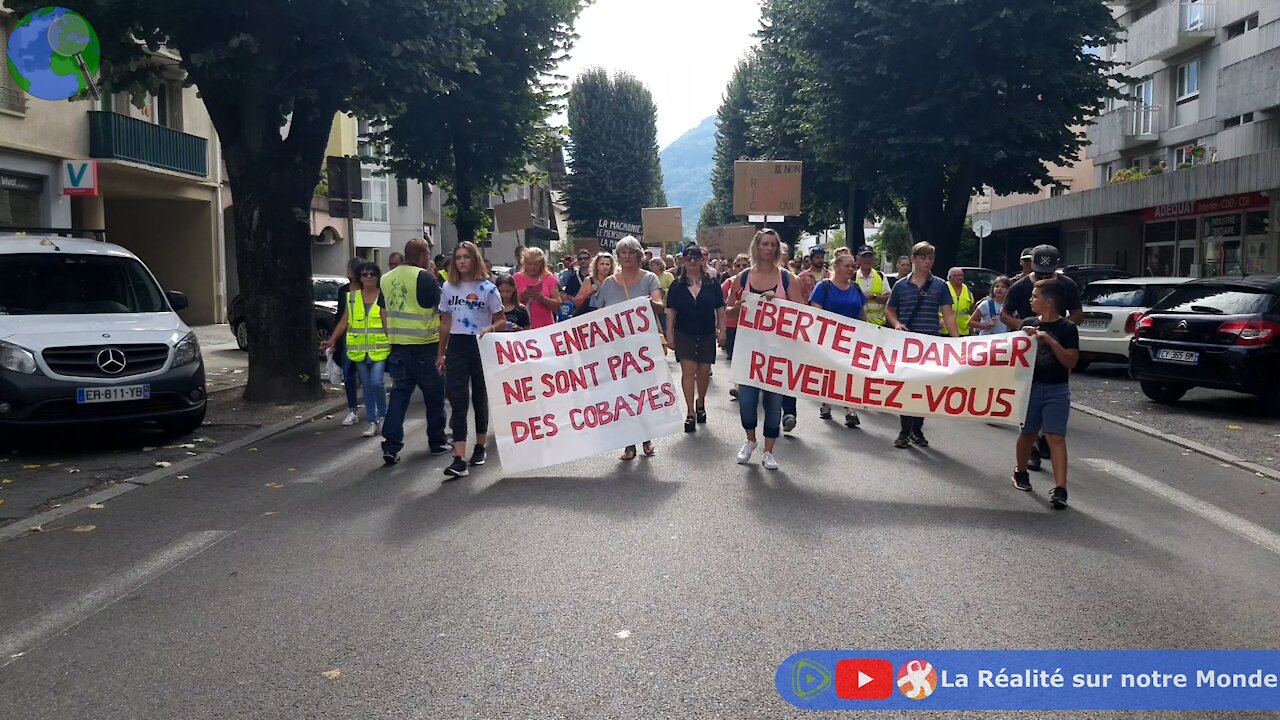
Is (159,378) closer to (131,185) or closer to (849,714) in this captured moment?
(849,714)

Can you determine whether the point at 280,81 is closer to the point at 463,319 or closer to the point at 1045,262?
the point at 463,319

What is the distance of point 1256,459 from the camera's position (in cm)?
1009

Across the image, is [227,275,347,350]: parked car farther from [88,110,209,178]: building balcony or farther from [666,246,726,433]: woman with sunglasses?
[666,246,726,433]: woman with sunglasses

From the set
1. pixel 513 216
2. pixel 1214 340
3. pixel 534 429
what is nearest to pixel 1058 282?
pixel 534 429

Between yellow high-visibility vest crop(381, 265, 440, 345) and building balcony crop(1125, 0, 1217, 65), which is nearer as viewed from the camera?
yellow high-visibility vest crop(381, 265, 440, 345)

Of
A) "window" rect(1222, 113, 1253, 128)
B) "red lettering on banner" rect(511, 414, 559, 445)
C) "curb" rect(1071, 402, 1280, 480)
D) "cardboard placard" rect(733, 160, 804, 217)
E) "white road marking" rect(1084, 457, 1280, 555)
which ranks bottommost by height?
"curb" rect(1071, 402, 1280, 480)

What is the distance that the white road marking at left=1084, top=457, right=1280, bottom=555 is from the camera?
273 inches

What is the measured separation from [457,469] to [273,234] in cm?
634

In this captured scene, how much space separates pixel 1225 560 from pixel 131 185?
92.7ft

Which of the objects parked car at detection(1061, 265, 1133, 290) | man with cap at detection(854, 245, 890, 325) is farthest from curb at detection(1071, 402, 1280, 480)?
parked car at detection(1061, 265, 1133, 290)

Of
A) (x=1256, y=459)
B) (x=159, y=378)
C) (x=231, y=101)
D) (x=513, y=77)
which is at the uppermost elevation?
(x=513, y=77)

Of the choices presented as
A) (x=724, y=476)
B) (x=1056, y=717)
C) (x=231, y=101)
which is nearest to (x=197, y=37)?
(x=231, y=101)

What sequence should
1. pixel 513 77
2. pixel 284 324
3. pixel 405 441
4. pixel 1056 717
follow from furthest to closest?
pixel 513 77 < pixel 284 324 < pixel 405 441 < pixel 1056 717

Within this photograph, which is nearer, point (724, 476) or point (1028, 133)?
point (724, 476)
